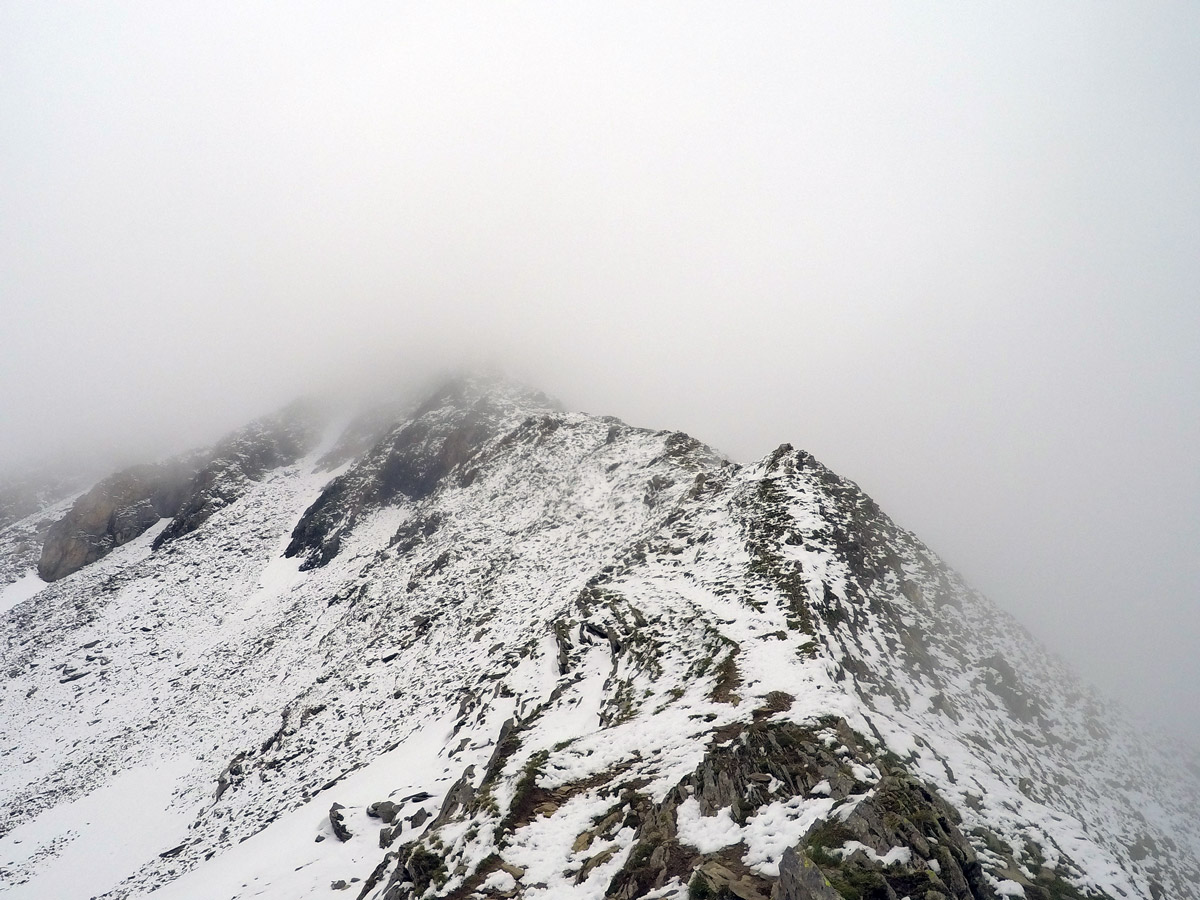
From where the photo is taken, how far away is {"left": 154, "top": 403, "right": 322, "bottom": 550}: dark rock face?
65688 millimetres

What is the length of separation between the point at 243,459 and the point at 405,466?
28.9 metres

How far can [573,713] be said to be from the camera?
1758 centimetres

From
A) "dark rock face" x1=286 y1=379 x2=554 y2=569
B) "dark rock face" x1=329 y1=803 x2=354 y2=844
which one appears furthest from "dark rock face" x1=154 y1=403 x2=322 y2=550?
"dark rock face" x1=329 y1=803 x2=354 y2=844

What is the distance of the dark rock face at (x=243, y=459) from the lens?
65.7 meters

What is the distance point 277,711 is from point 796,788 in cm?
3729

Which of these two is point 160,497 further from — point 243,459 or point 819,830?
point 819,830

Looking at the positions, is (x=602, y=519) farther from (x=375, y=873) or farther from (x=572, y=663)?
(x=375, y=873)

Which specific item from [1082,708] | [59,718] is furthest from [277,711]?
[1082,708]

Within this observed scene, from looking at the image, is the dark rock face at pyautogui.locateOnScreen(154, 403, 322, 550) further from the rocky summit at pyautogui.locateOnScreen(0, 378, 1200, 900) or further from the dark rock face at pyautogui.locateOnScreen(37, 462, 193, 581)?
the rocky summit at pyautogui.locateOnScreen(0, 378, 1200, 900)

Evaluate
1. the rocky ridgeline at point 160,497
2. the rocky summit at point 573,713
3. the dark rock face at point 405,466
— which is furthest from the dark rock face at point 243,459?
the dark rock face at point 405,466

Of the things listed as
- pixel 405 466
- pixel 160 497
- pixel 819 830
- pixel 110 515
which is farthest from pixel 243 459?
pixel 819 830

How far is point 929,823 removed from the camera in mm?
8242

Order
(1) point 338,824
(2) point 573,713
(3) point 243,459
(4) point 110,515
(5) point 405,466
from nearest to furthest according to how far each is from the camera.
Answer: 1. (1) point 338,824
2. (2) point 573,713
3. (5) point 405,466
4. (4) point 110,515
5. (3) point 243,459

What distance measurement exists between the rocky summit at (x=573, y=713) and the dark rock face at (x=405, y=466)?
0.92m
